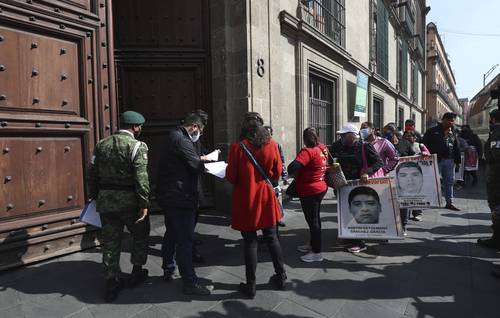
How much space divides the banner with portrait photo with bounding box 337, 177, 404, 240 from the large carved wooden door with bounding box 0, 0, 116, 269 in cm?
315

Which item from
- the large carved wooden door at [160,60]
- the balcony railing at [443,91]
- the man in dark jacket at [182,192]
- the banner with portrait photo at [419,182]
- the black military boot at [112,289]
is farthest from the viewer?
the balcony railing at [443,91]

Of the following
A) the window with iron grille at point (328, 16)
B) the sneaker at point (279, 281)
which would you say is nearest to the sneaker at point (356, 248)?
the sneaker at point (279, 281)

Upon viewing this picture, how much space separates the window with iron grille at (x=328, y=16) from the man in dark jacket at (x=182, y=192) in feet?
19.4

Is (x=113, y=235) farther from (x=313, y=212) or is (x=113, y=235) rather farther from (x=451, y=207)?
(x=451, y=207)

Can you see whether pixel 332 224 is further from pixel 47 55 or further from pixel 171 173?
pixel 47 55

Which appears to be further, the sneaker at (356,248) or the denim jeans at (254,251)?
the sneaker at (356,248)

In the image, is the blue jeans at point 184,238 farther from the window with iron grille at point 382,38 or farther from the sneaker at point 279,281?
the window with iron grille at point 382,38

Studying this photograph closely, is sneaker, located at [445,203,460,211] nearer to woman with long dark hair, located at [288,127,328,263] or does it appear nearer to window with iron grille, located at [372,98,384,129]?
woman with long dark hair, located at [288,127,328,263]

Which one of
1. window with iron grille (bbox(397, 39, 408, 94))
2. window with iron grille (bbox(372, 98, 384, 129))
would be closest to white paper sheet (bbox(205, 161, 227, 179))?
window with iron grille (bbox(372, 98, 384, 129))

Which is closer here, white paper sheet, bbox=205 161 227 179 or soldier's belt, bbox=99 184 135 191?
soldier's belt, bbox=99 184 135 191

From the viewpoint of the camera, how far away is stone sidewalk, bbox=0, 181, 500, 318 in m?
2.71

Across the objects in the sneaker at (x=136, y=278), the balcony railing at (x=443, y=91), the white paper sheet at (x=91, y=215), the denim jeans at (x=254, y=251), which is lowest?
the sneaker at (x=136, y=278)

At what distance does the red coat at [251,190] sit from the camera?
2912mm

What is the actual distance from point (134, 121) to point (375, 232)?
120 inches
